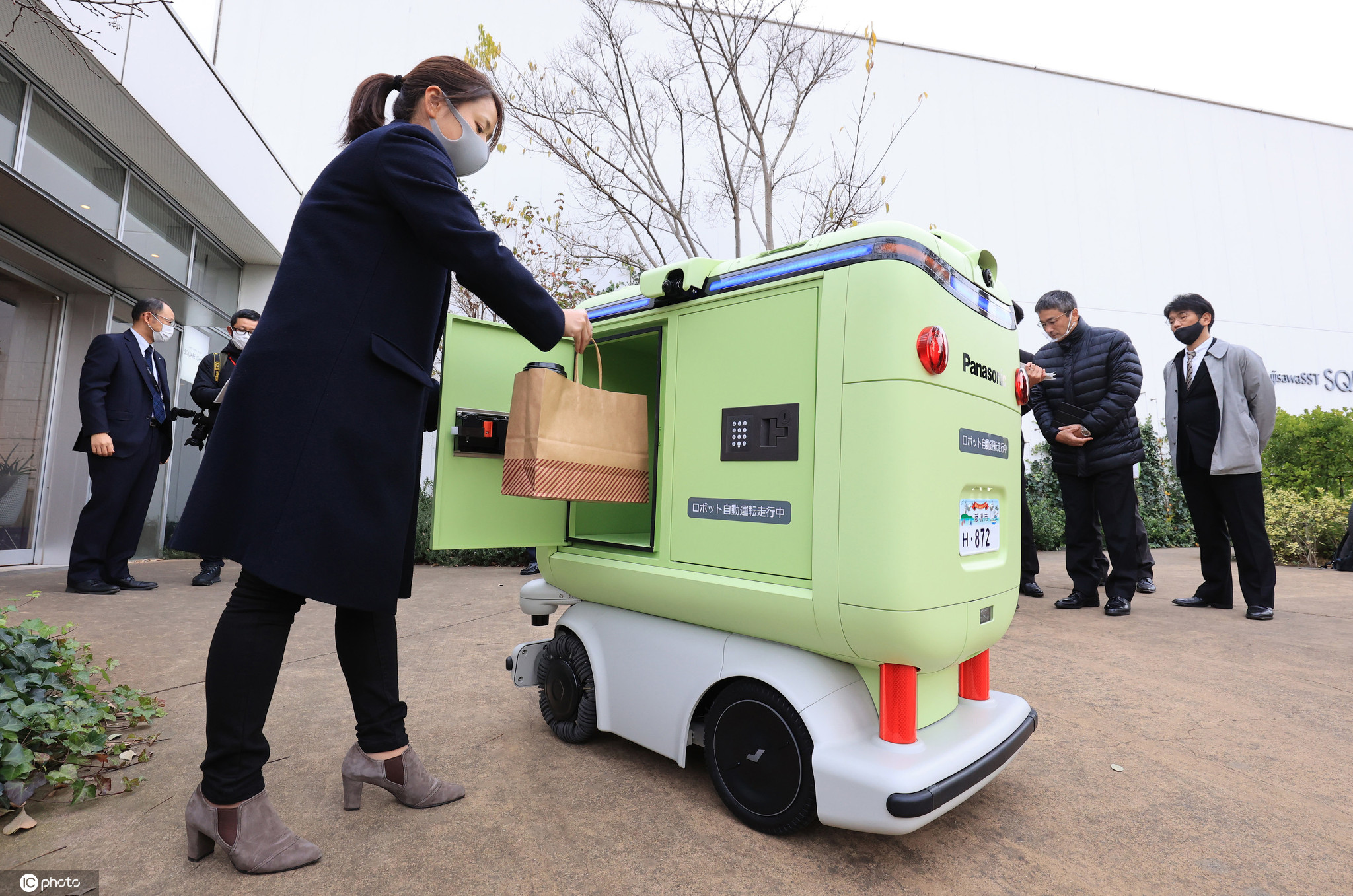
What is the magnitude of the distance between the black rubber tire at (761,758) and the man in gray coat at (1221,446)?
3.83m

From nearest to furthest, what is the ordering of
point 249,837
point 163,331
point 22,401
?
point 249,837
point 163,331
point 22,401

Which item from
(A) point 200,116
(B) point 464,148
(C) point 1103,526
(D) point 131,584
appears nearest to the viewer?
(B) point 464,148

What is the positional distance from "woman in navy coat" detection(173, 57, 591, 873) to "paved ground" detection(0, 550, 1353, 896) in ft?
0.69

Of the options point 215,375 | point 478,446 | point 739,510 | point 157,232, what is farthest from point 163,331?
point 739,510

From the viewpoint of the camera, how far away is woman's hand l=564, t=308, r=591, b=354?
1.74 metres

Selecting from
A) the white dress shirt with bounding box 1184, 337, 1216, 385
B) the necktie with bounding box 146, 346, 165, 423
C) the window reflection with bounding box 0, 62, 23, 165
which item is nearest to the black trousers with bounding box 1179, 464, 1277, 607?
the white dress shirt with bounding box 1184, 337, 1216, 385

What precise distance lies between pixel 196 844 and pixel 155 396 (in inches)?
178

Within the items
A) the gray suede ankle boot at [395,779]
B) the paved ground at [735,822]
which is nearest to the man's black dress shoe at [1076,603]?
the paved ground at [735,822]

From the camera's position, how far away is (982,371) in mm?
1745

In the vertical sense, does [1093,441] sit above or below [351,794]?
above

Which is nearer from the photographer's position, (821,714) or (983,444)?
(821,714)

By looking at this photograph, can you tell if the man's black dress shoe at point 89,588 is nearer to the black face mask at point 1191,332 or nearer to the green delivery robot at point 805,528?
the green delivery robot at point 805,528

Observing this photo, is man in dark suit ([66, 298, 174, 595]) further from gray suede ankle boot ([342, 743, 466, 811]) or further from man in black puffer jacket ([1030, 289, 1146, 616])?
man in black puffer jacket ([1030, 289, 1146, 616])

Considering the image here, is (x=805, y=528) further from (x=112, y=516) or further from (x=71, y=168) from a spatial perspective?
(x=71, y=168)
